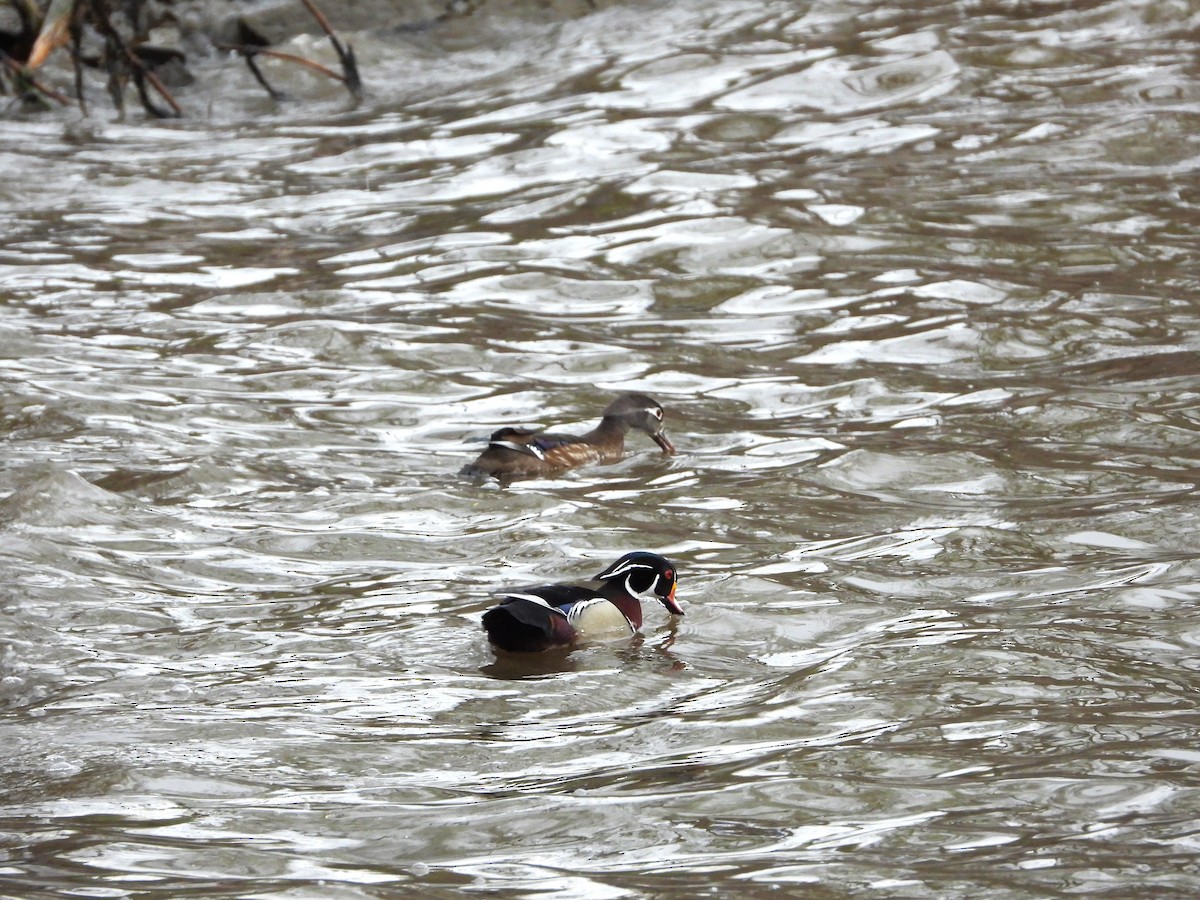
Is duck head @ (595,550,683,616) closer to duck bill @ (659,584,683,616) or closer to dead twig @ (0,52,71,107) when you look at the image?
duck bill @ (659,584,683,616)

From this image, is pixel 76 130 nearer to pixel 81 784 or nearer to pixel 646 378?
pixel 646 378

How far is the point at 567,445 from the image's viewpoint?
9.27 meters

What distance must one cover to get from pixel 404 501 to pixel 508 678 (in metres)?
2.22

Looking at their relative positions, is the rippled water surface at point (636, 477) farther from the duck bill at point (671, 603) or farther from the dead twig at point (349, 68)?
the dead twig at point (349, 68)

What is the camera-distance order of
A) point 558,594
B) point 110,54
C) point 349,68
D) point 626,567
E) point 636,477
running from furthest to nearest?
point 349,68 < point 110,54 < point 636,477 < point 626,567 < point 558,594

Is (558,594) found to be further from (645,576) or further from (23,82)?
(23,82)

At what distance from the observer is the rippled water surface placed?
5152 millimetres

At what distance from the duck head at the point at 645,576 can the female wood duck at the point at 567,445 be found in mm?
1888

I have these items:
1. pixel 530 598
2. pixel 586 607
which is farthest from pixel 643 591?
pixel 530 598

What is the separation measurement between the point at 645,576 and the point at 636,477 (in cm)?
237

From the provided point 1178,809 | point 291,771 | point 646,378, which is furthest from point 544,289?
point 1178,809

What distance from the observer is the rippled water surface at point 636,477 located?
5152 mm

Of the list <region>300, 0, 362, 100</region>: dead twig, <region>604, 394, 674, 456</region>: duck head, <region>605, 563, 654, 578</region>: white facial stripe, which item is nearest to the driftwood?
<region>300, 0, 362, 100</region>: dead twig

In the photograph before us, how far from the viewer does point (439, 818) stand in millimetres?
5184
